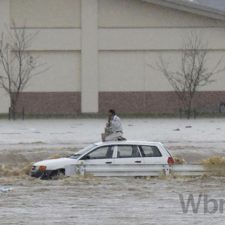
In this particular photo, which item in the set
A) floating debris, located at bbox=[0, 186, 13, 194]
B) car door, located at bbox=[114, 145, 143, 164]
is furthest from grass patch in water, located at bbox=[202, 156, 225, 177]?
floating debris, located at bbox=[0, 186, 13, 194]

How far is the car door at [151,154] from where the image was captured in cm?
1939

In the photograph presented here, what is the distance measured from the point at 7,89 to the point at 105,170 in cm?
3577

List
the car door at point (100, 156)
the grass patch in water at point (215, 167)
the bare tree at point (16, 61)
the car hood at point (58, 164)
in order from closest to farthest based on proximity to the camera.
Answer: the grass patch in water at point (215, 167), the car hood at point (58, 164), the car door at point (100, 156), the bare tree at point (16, 61)

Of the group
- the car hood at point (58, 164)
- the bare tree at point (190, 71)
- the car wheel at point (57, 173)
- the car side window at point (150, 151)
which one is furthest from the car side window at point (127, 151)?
the bare tree at point (190, 71)

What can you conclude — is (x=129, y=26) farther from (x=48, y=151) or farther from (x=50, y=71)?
(x=48, y=151)

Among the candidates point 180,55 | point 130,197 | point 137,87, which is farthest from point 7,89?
point 130,197

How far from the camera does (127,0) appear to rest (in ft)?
177

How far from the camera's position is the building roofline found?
174ft

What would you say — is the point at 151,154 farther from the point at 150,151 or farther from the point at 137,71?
the point at 137,71

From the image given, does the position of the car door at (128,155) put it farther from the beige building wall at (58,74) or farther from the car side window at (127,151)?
the beige building wall at (58,74)

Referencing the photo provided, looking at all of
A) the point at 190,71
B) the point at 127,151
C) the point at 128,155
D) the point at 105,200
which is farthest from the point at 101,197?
the point at 190,71

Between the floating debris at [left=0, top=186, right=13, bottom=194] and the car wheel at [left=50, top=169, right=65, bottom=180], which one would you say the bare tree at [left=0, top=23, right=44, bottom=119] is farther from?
the floating debris at [left=0, top=186, right=13, bottom=194]

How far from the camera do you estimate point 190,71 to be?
178 ft

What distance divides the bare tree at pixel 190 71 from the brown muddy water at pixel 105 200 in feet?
115
